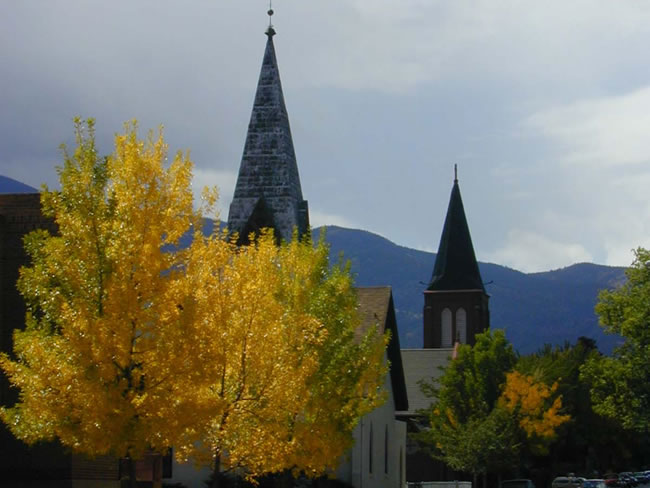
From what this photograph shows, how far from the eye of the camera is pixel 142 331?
65.6 feet

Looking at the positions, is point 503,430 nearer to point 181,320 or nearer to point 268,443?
point 268,443

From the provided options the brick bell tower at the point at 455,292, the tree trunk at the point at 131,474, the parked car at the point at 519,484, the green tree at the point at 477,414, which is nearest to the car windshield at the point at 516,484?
the parked car at the point at 519,484

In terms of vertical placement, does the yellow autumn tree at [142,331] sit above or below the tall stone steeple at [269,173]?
below

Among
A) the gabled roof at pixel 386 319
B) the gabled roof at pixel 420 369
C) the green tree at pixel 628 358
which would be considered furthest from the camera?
the gabled roof at pixel 420 369

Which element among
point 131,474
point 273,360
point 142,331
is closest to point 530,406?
point 273,360

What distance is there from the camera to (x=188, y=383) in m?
20.0

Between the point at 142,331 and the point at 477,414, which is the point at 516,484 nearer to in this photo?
the point at 477,414

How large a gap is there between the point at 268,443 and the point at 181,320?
14.5 feet

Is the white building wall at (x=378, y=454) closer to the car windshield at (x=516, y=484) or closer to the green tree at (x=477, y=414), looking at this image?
the green tree at (x=477, y=414)

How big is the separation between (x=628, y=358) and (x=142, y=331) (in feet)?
107

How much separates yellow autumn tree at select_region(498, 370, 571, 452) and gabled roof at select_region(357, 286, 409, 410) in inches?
171

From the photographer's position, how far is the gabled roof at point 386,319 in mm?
45500

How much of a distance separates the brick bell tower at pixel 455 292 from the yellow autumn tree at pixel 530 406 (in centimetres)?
6144

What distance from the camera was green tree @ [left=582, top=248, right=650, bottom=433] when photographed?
4747cm
